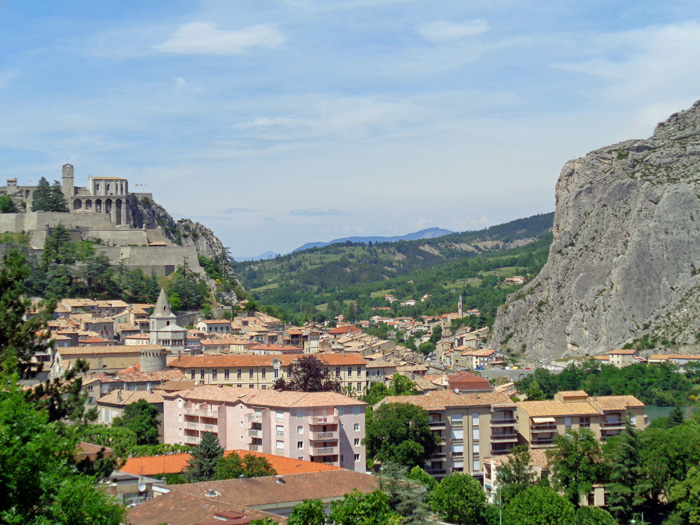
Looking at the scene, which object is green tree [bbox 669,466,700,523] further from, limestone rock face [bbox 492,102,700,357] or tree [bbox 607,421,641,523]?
limestone rock face [bbox 492,102,700,357]

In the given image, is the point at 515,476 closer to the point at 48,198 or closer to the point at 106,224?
the point at 106,224

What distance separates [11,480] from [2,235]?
274ft

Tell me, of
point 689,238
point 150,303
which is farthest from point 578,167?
point 150,303

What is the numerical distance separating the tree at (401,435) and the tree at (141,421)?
12.0m

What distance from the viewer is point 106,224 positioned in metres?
100

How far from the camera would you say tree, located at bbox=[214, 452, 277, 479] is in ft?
120

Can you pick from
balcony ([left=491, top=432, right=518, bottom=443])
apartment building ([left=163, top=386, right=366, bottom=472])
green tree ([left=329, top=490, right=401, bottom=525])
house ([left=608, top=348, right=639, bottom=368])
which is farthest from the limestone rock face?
green tree ([left=329, top=490, right=401, bottom=525])

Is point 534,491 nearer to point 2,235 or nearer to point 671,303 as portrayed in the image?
point 2,235

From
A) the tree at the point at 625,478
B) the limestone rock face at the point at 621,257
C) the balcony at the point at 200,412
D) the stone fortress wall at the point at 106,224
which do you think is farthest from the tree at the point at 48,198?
the tree at the point at 625,478

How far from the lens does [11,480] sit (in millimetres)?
15102

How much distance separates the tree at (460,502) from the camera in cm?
3647

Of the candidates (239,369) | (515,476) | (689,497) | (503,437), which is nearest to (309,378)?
(239,369)

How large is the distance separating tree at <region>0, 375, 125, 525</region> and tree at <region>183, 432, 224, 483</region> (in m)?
23.1

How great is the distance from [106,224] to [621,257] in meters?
62.2
